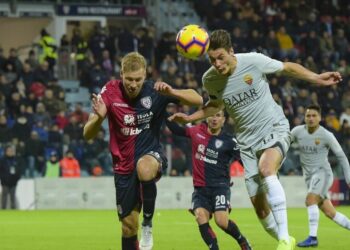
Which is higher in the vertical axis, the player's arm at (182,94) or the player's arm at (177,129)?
the player's arm at (182,94)

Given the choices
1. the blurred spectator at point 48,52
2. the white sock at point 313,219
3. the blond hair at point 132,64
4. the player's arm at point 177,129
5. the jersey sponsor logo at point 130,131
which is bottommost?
the white sock at point 313,219

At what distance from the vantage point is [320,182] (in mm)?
14430

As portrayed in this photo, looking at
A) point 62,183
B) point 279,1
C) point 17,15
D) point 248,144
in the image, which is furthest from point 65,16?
point 248,144

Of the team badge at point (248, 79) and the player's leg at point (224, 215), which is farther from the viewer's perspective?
the player's leg at point (224, 215)

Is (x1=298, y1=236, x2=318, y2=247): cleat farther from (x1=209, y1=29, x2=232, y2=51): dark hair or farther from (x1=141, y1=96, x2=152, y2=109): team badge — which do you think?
(x1=141, y1=96, x2=152, y2=109): team badge

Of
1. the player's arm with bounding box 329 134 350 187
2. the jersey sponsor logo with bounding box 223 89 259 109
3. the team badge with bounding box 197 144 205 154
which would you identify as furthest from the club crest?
the player's arm with bounding box 329 134 350 187

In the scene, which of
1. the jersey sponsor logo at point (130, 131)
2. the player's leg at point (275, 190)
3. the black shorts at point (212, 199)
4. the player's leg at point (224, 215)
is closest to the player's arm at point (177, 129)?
the black shorts at point (212, 199)

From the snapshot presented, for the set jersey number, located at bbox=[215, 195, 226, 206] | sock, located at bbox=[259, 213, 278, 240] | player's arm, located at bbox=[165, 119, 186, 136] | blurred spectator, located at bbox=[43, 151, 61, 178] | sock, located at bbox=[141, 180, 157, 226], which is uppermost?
player's arm, located at bbox=[165, 119, 186, 136]

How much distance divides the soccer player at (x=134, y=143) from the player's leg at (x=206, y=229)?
1.81 metres

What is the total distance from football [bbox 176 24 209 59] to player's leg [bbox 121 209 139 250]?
173cm

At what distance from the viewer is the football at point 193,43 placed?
9828mm

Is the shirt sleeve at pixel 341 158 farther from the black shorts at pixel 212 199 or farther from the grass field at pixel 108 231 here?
the black shorts at pixel 212 199

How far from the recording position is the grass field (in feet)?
44.5

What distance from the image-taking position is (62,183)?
23.3 m
